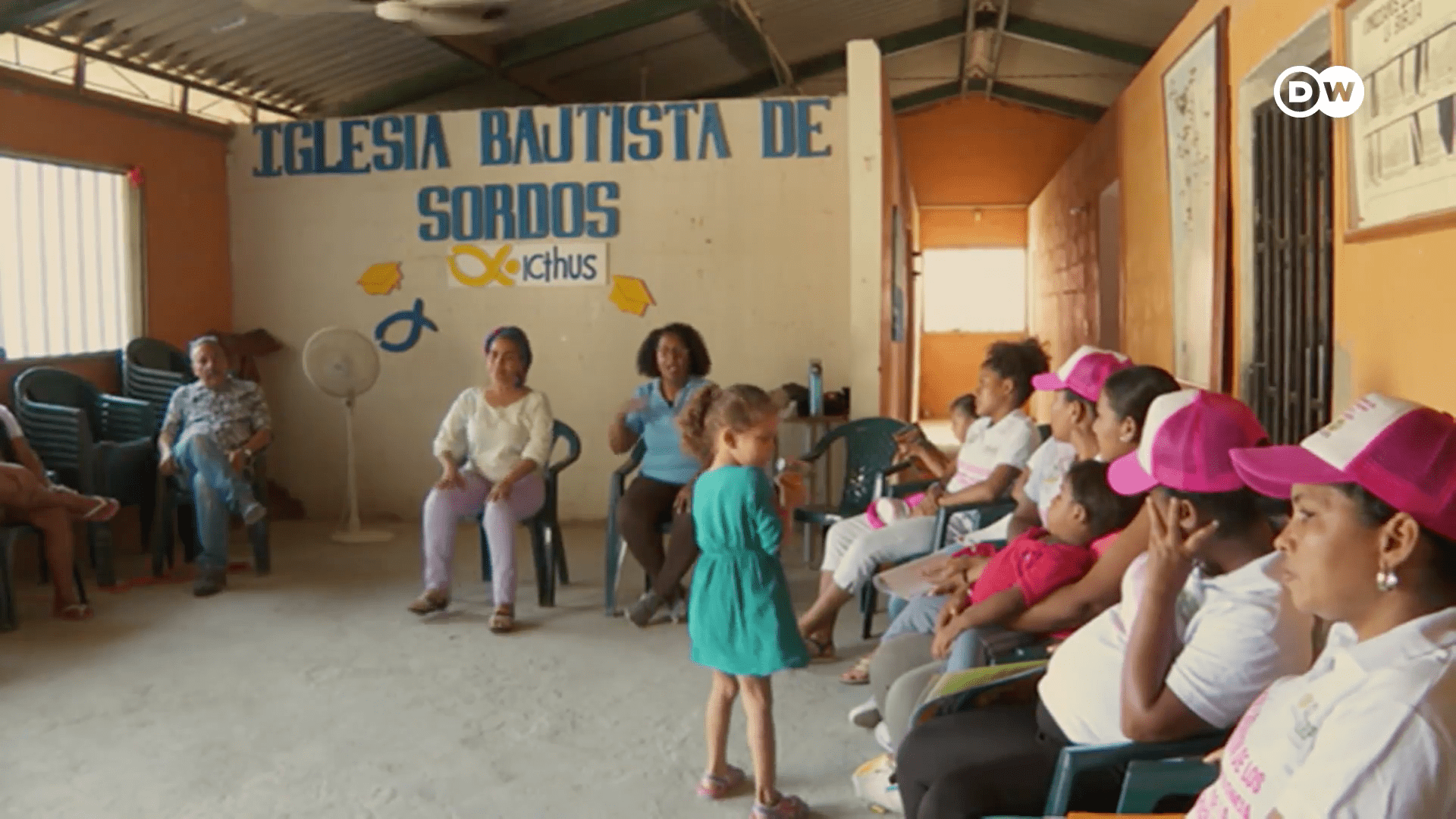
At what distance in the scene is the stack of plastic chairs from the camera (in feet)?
20.4

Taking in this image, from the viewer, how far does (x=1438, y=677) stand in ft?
4.16

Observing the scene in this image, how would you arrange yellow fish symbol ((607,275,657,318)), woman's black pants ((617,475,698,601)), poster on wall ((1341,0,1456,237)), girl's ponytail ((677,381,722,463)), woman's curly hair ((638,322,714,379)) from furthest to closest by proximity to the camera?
yellow fish symbol ((607,275,657,318))
woman's curly hair ((638,322,714,379))
woman's black pants ((617,475,698,601))
girl's ponytail ((677,381,722,463))
poster on wall ((1341,0,1456,237))

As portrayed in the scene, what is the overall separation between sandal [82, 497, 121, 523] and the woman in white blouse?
1.31 m

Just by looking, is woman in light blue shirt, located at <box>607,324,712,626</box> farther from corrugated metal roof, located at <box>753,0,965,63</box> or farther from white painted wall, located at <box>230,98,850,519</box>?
corrugated metal roof, located at <box>753,0,965,63</box>

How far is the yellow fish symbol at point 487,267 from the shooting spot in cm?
693

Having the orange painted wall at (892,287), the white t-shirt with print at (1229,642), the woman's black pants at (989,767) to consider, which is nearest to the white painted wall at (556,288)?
the orange painted wall at (892,287)

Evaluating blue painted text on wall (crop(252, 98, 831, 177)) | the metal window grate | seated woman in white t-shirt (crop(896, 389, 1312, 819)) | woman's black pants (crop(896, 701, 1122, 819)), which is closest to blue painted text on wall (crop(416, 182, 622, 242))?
blue painted text on wall (crop(252, 98, 831, 177))

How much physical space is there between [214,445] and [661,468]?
198cm

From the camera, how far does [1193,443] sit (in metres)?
1.98

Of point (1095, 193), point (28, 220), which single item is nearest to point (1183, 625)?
point (28, 220)

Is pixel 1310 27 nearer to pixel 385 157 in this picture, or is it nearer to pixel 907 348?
pixel 385 157

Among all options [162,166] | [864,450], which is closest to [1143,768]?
[864,450]

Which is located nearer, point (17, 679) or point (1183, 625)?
point (1183, 625)

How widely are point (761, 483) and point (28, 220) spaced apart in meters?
4.47
